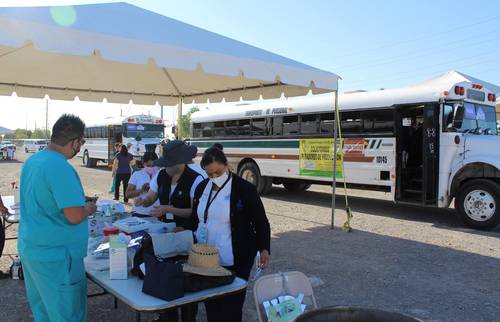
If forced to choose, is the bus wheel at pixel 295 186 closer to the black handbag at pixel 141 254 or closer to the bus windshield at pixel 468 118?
the bus windshield at pixel 468 118

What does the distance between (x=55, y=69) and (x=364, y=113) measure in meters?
6.18

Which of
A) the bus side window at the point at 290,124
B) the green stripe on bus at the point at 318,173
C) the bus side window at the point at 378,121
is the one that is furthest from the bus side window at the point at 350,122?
the bus side window at the point at 290,124

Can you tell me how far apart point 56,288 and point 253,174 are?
9757 millimetres

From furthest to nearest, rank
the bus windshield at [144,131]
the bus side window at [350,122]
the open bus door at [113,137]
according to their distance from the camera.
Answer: the open bus door at [113,137] < the bus windshield at [144,131] < the bus side window at [350,122]

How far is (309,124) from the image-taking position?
10.8 meters

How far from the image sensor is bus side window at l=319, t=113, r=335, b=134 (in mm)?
10320

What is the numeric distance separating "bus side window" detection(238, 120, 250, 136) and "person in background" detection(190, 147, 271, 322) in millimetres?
9368

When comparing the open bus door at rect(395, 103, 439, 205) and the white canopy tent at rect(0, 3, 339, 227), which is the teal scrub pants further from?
the open bus door at rect(395, 103, 439, 205)

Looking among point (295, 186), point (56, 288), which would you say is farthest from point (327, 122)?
point (56, 288)

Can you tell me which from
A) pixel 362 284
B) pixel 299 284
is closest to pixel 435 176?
pixel 362 284

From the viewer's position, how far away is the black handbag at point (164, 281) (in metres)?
2.52

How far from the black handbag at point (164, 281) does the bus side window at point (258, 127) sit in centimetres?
951

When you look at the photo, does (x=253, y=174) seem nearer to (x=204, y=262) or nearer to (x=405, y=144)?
(x=405, y=144)

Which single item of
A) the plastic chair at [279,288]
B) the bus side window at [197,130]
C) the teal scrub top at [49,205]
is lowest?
the plastic chair at [279,288]
